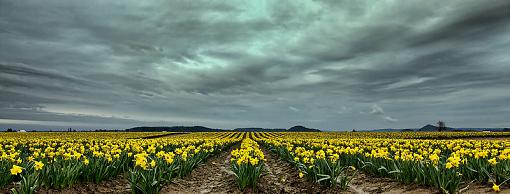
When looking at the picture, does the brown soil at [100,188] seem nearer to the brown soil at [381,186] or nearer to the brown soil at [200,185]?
the brown soil at [200,185]

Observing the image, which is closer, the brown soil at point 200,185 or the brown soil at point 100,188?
the brown soil at point 100,188

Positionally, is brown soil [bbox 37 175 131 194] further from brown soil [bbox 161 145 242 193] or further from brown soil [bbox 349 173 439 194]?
brown soil [bbox 349 173 439 194]

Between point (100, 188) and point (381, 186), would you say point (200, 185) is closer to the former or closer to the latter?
point (100, 188)

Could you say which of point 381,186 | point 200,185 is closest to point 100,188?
point 200,185

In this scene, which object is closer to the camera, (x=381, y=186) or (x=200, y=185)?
(x=381, y=186)

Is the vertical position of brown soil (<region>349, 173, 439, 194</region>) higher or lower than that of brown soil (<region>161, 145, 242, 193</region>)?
higher

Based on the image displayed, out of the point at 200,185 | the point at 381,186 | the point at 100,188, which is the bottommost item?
the point at 200,185

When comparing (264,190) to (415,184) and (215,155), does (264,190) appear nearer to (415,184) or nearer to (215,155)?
(415,184)

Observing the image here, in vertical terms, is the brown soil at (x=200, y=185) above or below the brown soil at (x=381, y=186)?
below

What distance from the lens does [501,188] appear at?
766 centimetres

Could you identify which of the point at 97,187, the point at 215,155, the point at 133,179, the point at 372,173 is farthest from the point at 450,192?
the point at 215,155

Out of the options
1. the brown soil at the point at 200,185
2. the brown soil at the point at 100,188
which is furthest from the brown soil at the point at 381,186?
the brown soil at the point at 100,188

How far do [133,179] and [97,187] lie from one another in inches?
82.5

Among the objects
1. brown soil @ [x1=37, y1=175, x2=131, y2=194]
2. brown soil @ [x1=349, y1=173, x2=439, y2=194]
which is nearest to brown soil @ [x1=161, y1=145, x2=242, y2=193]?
brown soil @ [x1=37, y1=175, x2=131, y2=194]
